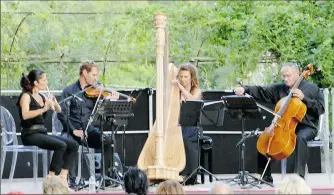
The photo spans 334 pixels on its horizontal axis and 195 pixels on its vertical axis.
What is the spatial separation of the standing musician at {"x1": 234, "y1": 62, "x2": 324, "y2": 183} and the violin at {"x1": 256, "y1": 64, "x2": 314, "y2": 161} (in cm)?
15

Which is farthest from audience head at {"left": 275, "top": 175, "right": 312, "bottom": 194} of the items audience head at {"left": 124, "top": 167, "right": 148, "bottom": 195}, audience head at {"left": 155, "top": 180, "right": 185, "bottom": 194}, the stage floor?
the stage floor

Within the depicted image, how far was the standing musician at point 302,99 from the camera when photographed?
9914 millimetres

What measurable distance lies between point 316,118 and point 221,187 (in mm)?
4168

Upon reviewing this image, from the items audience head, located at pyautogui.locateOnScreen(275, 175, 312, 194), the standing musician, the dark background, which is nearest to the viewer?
audience head, located at pyautogui.locateOnScreen(275, 175, 312, 194)

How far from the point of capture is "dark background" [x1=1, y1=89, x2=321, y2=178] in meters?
11.6

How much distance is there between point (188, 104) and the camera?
9719 millimetres

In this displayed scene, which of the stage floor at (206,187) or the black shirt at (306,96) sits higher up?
the black shirt at (306,96)

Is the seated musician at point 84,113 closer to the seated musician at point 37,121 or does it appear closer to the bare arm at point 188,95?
the seated musician at point 37,121

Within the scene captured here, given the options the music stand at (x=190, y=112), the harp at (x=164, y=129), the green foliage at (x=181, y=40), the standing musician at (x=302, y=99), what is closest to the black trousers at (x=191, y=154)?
the harp at (x=164, y=129)

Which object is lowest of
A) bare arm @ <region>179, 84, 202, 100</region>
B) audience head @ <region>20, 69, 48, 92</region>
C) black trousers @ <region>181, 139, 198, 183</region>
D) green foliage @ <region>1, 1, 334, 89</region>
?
black trousers @ <region>181, 139, 198, 183</region>

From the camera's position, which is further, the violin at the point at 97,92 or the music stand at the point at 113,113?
the violin at the point at 97,92

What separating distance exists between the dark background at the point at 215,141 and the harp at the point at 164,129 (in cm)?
164

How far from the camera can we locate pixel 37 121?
32.3 ft

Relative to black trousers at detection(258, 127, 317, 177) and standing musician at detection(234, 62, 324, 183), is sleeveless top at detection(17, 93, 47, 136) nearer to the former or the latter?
standing musician at detection(234, 62, 324, 183)
